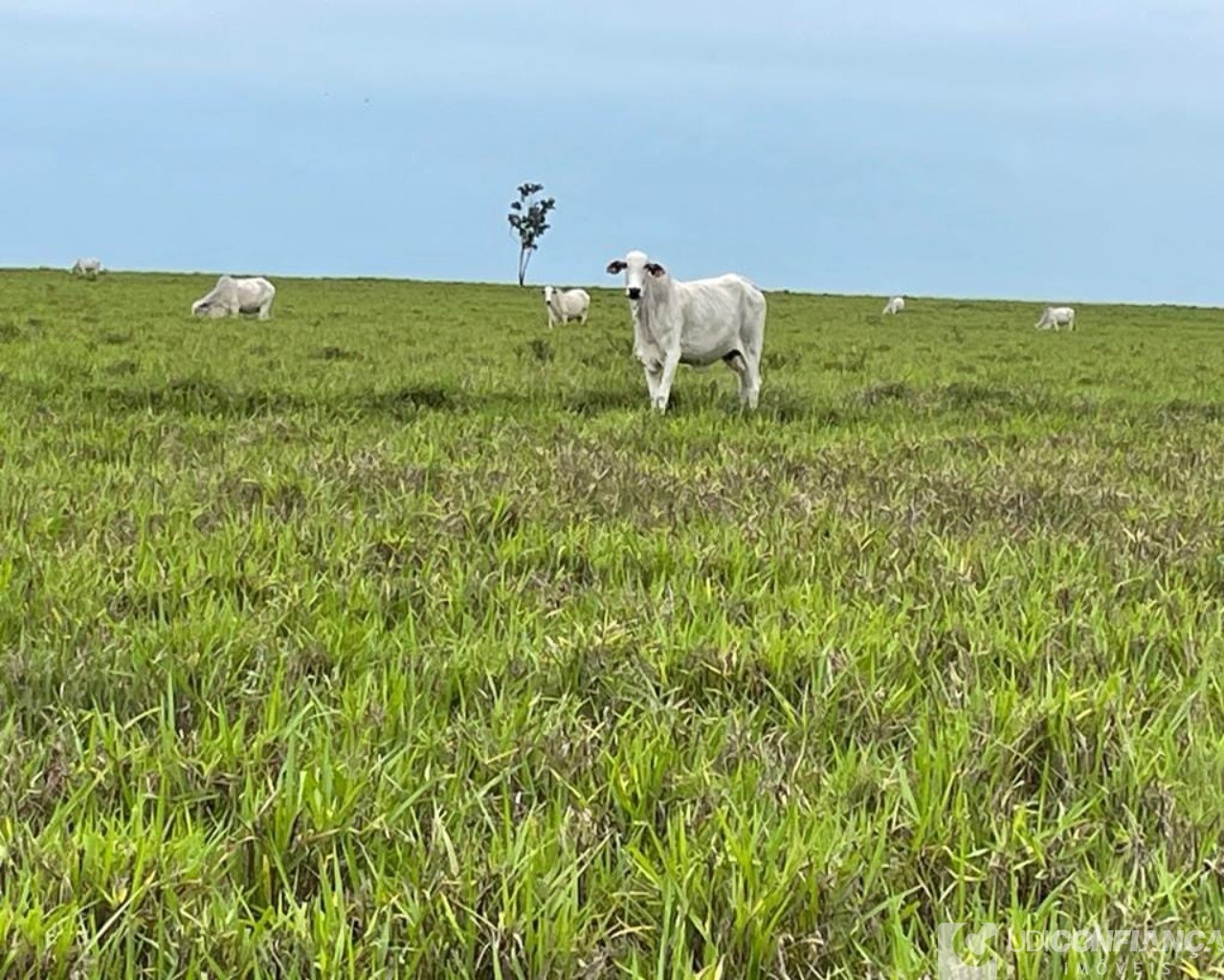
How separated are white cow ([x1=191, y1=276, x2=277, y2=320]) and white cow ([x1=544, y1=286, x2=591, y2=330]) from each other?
7868 millimetres

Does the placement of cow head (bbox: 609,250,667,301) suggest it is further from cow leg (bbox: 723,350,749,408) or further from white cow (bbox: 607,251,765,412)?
cow leg (bbox: 723,350,749,408)

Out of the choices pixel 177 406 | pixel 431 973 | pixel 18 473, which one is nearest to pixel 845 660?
pixel 431 973

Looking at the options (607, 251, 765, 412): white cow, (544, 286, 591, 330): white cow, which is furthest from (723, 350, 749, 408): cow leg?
(544, 286, 591, 330): white cow

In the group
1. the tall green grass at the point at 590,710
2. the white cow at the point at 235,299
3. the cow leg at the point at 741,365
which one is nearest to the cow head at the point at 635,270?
the cow leg at the point at 741,365

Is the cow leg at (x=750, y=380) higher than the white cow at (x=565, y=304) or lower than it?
lower

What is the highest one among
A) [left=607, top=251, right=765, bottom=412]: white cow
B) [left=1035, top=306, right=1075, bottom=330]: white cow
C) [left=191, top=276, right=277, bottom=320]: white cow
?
[left=1035, top=306, right=1075, bottom=330]: white cow

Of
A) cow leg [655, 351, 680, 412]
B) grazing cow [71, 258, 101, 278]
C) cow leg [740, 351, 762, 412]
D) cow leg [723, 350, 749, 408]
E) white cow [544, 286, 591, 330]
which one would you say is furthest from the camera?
grazing cow [71, 258, 101, 278]

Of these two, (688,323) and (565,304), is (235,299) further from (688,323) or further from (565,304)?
(688,323)

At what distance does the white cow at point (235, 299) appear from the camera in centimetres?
2895

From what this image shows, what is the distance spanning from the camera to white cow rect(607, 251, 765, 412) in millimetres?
10914

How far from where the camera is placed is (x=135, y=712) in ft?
8.99

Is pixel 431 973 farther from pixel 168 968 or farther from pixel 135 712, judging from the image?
pixel 135 712

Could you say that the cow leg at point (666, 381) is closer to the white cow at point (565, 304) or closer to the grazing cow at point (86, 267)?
the white cow at point (565, 304)

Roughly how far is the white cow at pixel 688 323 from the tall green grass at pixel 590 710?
4.20 meters
